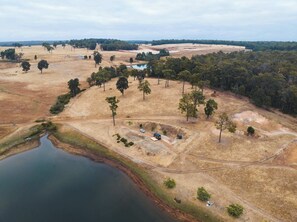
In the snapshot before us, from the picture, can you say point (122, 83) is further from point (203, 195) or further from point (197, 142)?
point (203, 195)

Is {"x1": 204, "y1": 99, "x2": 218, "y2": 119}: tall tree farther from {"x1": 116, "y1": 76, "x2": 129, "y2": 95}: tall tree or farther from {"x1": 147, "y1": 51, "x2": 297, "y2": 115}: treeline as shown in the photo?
{"x1": 116, "y1": 76, "x2": 129, "y2": 95}: tall tree

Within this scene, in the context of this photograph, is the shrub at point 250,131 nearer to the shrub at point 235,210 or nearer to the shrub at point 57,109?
the shrub at point 235,210

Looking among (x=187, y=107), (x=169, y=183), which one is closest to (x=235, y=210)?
(x=169, y=183)

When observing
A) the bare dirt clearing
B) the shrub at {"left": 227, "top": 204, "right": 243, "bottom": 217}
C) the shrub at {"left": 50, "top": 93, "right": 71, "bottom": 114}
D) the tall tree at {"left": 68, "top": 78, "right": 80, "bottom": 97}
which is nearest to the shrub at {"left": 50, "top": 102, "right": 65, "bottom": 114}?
the shrub at {"left": 50, "top": 93, "right": 71, "bottom": 114}

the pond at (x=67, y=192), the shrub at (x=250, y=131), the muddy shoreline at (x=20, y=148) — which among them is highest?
the shrub at (x=250, y=131)

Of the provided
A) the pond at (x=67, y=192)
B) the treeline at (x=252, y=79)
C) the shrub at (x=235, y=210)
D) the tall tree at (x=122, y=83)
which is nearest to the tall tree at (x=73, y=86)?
the tall tree at (x=122, y=83)

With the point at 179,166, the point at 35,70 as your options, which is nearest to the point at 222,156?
the point at 179,166
